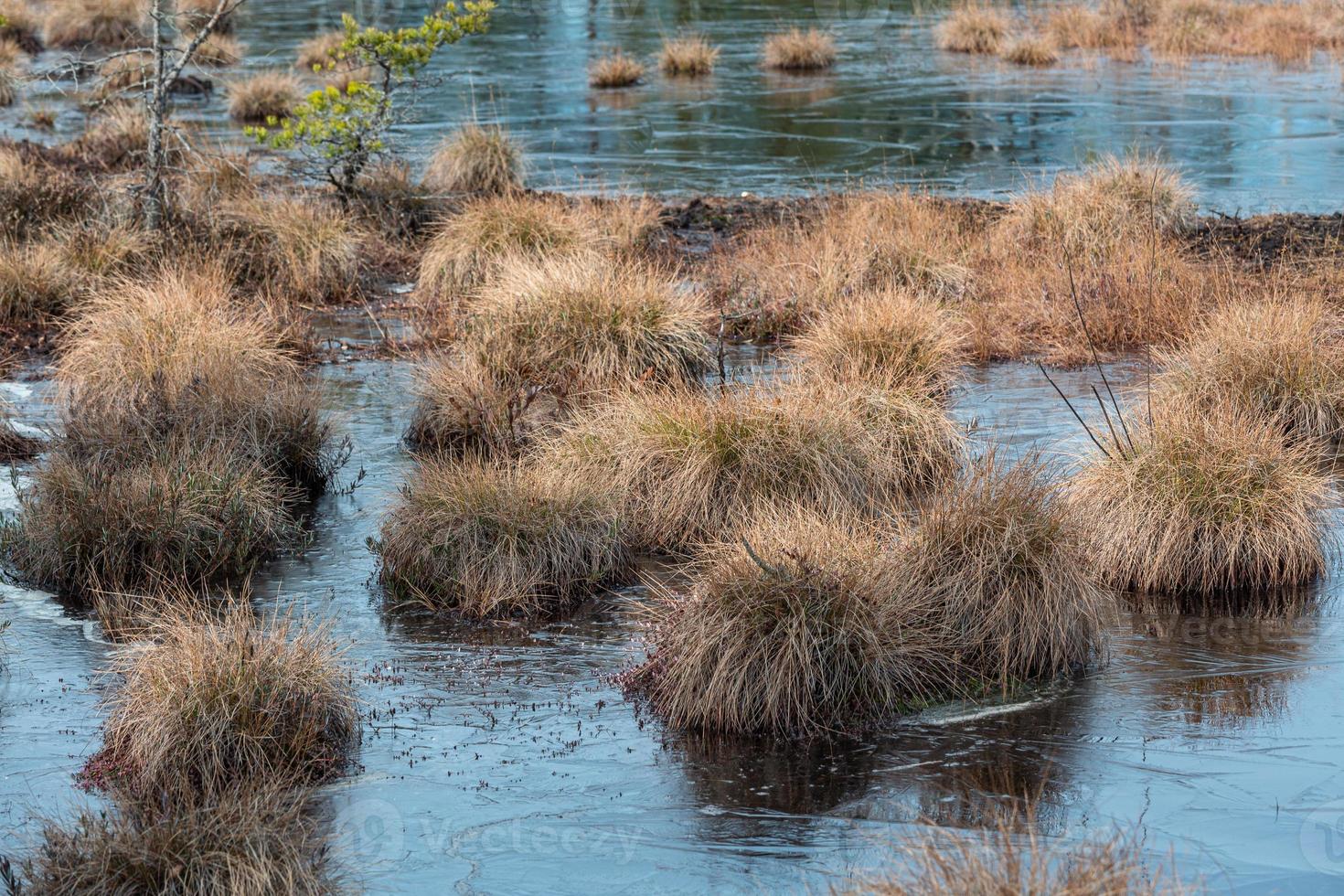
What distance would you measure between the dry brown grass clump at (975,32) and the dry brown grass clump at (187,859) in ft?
96.2

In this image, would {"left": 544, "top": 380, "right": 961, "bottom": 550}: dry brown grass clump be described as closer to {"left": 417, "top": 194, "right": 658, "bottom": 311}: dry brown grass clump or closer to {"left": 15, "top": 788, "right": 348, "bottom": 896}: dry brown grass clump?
{"left": 15, "top": 788, "right": 348, "bottom": 896}: dry brown grass clump

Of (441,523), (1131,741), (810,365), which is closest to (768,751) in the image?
(1131,741)

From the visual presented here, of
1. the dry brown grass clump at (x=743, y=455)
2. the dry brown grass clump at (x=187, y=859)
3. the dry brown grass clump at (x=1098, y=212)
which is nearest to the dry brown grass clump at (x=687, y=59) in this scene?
the dry brown grass clump at (x=1098, y=212)

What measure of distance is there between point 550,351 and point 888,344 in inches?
94.0

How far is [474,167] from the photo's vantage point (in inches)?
687

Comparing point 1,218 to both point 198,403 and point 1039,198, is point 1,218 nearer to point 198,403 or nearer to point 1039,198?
point 198,403

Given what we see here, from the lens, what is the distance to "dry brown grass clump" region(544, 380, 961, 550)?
8.55 meters

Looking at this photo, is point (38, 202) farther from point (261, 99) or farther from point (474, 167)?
point (261, 99)

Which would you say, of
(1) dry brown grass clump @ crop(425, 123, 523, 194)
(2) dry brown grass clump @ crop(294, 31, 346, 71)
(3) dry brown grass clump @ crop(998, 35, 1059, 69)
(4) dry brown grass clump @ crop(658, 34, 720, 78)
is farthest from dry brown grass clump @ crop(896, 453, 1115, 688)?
(3) dry brown grass clump @ crop(998, 35, 1059, 69)

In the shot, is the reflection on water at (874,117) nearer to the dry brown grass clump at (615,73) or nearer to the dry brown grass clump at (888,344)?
the dry brown grass clump at (615,73)

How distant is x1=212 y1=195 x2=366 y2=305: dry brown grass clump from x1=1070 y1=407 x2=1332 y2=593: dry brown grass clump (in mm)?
8262

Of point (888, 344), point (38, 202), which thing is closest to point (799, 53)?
point (38, 202)

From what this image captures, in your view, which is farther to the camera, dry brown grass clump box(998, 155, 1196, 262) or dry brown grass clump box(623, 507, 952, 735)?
dry brown grass clump box(998, 155, 1196, 262)

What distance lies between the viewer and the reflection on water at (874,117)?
19.5 m
